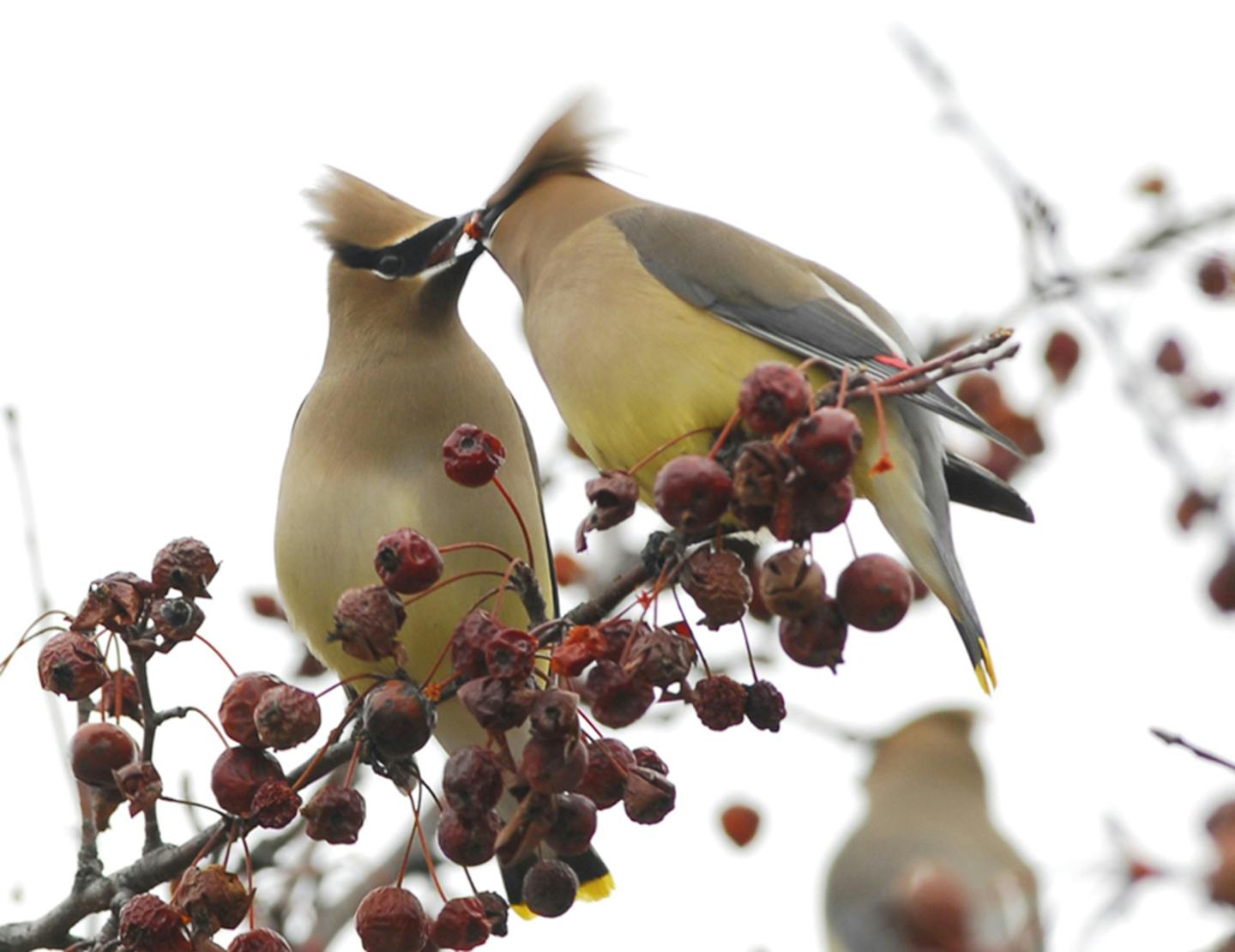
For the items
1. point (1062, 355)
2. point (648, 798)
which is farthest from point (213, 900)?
point (1062, 355)

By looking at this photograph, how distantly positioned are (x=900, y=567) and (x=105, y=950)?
1049 mm

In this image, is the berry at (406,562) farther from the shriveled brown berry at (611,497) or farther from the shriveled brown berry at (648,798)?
the shriveled brown berry at (648,798)

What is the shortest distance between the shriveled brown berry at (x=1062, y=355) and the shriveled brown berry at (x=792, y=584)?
2.78 metres

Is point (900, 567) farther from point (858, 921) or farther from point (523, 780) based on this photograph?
point (858, 921)

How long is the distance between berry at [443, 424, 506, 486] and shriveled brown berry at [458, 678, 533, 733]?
33 cm

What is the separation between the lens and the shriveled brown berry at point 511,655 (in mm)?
2014

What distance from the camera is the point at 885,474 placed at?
3045mm

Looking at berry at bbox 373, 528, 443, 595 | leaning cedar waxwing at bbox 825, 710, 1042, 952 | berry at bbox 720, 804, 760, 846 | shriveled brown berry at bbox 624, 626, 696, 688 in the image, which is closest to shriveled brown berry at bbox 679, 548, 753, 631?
shriveled brown berry at bbox 624, 626, 696, 688

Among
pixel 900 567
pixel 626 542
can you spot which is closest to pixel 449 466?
pixel 900 567

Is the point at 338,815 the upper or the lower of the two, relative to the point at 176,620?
lower

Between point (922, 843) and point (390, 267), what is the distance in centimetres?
355

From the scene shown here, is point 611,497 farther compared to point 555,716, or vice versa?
point 611,497

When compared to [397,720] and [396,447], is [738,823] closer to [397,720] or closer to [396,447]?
[396,447]

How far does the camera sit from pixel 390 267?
374 centimetres
